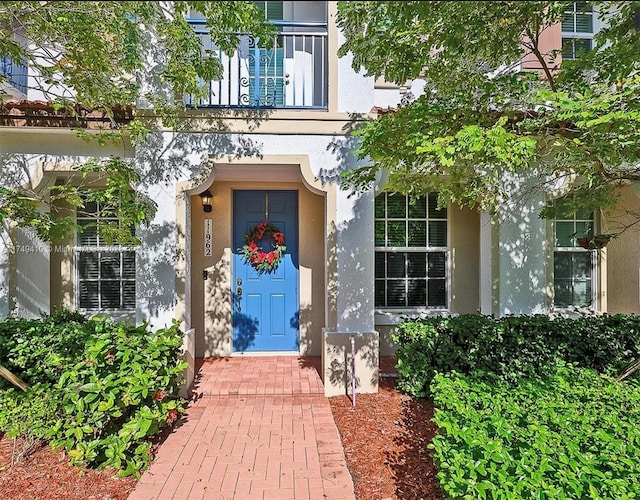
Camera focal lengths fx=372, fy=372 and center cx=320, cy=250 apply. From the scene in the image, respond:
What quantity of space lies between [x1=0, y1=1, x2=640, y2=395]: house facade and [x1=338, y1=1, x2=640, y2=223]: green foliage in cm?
111

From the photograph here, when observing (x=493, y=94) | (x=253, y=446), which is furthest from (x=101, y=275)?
(x=493, y=94)

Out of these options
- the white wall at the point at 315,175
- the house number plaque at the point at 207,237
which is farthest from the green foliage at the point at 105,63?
the house number plaque at the point at 207,237

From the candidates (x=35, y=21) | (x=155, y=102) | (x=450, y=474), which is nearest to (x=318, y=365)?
(x=450, y=474)

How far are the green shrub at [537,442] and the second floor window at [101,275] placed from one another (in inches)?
203

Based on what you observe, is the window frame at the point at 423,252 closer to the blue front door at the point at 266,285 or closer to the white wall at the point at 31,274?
the blue front door at the point at 266,285

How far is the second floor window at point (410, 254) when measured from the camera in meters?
6.32

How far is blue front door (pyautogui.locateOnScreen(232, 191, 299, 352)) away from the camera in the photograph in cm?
618

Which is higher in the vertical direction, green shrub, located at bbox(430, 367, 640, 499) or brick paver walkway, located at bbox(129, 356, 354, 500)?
green shrub, located at bbox(430, 367, 640, 499)

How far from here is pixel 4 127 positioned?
15.1ft

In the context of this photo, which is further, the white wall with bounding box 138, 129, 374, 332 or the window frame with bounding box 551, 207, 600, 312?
the window frame with bounding box 551, 207, 600, 312

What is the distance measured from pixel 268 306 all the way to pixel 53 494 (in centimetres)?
367

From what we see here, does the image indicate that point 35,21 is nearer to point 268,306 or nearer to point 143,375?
point 143,375

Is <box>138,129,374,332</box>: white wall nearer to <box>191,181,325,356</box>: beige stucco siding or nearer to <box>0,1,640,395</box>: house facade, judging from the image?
<box>0,1,640,395</box>: house facade

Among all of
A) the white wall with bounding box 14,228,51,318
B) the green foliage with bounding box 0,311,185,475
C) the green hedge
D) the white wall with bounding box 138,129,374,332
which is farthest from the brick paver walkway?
the white wall with bounding box 14,228,51,318
